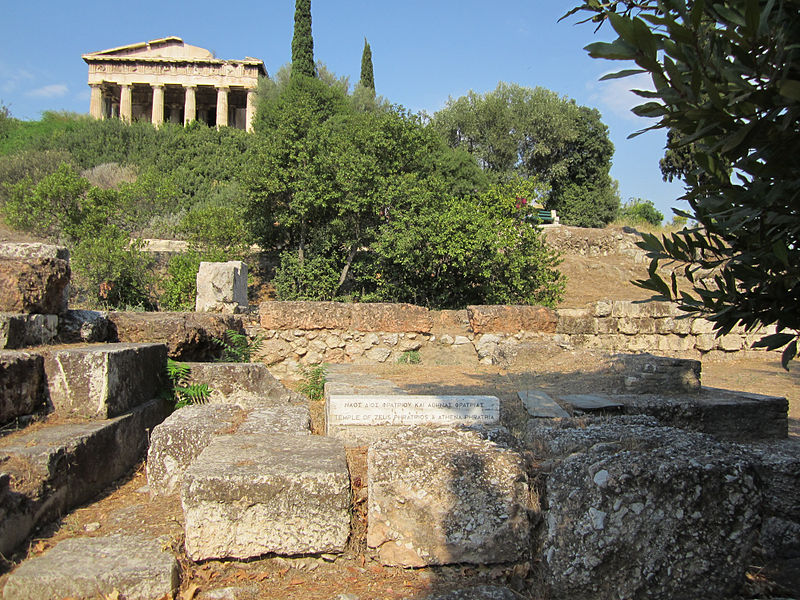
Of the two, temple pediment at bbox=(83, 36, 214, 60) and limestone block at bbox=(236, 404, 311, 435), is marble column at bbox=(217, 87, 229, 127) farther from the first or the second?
limestone block at bbox=(236, 404, 311, 435)

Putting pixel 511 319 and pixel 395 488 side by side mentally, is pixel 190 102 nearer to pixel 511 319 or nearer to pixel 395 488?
pixel 511 319

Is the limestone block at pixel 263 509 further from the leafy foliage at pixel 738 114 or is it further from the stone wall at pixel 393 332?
the stone wall at pixel 393 332

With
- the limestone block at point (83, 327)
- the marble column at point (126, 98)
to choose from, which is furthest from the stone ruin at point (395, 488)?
the marble column at point (126, 98)

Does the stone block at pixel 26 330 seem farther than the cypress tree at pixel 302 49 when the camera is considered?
No

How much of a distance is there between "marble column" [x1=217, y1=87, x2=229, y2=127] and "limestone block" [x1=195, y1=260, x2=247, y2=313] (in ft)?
117

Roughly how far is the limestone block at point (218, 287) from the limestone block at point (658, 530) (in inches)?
301

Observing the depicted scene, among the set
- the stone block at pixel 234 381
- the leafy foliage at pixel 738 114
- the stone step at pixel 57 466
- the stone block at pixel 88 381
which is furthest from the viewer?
the stone block at pixel 234 381

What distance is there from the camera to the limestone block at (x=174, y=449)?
3650mm

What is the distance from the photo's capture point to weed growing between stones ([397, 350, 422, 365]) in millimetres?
7762

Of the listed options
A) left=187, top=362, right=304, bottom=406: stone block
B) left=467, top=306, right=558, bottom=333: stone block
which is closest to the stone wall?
left=467, top=306, right=558, bottom=333: stone block

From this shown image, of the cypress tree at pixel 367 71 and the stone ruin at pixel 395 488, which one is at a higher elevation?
the cypress tree at pixel 367 71

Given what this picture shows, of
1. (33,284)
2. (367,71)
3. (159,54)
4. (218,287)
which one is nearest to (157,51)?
(159,54)

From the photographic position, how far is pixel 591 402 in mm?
4750

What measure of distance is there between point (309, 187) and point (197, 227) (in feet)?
12.2
